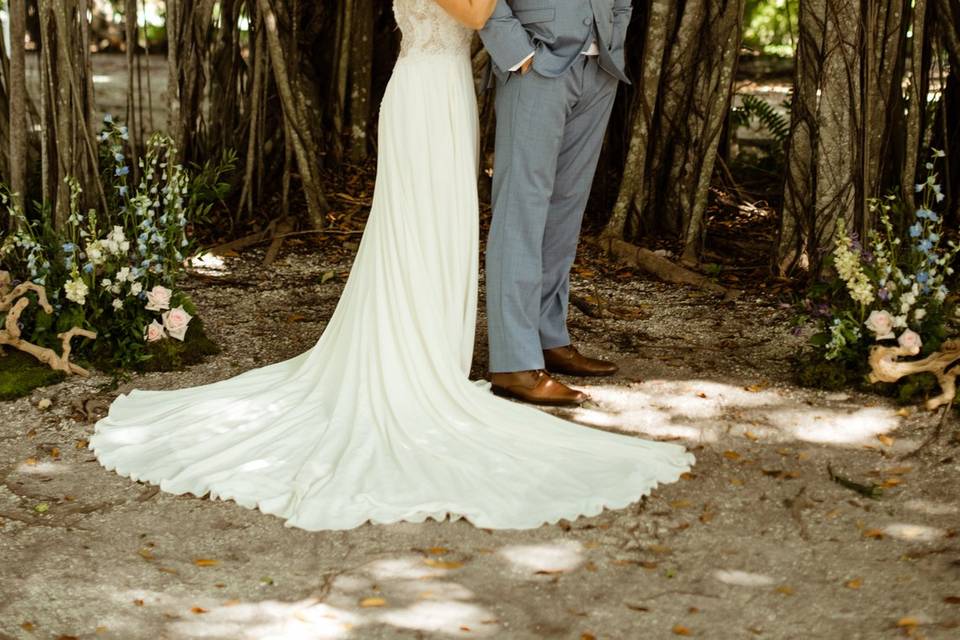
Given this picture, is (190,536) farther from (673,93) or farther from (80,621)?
(673,93)

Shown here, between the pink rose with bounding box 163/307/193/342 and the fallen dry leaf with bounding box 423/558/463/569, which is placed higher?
the pink rose with bounding box 163/307/193/342

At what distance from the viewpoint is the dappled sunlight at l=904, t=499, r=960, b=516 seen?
2.76 m

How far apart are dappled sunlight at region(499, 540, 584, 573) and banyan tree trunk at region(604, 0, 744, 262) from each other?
268 cm

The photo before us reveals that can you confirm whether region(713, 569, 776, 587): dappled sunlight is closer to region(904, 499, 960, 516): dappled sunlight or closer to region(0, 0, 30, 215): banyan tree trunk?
region(904, 499, 960, 516): dappled sunlight

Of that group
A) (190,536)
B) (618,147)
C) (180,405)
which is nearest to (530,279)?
(180,405)

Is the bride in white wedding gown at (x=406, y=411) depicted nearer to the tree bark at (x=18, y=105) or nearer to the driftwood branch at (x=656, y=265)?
the tree bark at (x=18, y=105)

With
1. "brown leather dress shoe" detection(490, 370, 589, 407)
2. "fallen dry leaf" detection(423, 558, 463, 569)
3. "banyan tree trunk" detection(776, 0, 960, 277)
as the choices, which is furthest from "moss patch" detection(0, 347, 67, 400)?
"banyan tree trunk" detection(776, 0, 960, 277)

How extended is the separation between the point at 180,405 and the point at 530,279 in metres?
1.01

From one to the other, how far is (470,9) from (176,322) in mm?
1390

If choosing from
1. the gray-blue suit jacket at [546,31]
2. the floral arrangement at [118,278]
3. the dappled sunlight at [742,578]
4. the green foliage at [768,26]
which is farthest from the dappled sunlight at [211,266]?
the green foliage at [768,26]

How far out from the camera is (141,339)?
151 inches

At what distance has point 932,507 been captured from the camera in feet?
9.13

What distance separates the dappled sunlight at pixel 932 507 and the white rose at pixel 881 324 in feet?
2.25

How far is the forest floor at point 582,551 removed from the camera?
2.29m
